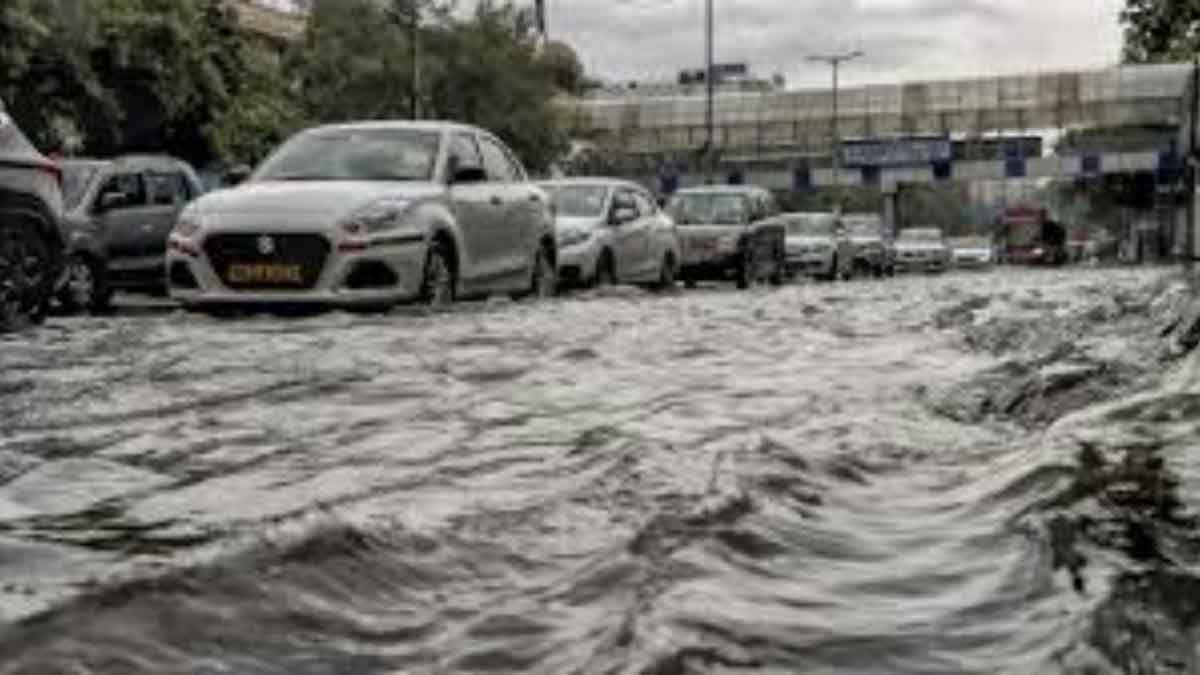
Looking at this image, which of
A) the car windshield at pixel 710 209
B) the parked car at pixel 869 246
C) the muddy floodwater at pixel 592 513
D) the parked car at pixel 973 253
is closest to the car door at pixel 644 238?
the car windshield at pixel 710 209

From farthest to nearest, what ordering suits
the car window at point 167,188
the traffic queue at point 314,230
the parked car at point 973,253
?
1. the parked car at point 973,253
2. the car window at point 167,188
3. the traffic queue at point 314,230

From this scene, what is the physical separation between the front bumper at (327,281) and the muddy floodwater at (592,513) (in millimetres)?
3716

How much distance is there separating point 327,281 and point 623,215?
900cm

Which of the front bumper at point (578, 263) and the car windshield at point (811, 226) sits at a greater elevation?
the front bumper at point (578, 263)

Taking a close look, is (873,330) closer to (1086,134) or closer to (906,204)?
(1086,134)

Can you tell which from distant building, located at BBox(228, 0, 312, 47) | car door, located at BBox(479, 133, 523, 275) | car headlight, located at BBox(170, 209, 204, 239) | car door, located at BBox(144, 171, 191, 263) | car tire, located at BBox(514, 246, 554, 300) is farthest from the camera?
distant building, located at BBox(228, 0, 312, 47)

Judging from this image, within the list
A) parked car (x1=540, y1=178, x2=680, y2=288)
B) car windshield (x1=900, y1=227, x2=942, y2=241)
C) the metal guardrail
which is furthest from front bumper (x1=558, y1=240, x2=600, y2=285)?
the metal guardrail

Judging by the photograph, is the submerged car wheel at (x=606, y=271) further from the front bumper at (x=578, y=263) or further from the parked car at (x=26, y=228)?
the parked car at (x=26, y=228)

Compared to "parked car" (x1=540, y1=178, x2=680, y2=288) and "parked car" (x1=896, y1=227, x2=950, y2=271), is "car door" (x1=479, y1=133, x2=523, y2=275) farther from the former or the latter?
"parked car" (x1=896, y1=227, x2=950, y2=271)

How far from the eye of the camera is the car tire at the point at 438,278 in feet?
46.1

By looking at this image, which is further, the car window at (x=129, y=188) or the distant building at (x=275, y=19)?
the distant building at (x=275, y=19)

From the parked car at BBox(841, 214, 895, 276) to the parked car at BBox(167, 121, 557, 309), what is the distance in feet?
83.4

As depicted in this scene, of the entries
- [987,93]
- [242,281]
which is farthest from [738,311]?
[987,93]

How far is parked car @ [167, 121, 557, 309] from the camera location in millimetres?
13273
